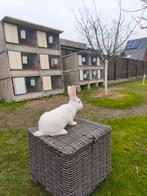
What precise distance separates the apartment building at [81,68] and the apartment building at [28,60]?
3.23 feet

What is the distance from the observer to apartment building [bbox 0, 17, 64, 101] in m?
6.92

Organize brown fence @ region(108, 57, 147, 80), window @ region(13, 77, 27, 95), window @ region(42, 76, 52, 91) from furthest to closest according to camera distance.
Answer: brown fence @ region(108, 57, 147, 80)
window @ region(42, 76, 52, 91)
window @ region(13, 77, 27, 95)

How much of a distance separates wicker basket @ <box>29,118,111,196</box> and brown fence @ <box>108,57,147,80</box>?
1179 cm

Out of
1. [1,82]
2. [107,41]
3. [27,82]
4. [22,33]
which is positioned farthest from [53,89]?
[107,41]

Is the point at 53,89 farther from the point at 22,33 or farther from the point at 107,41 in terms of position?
the point at 107,41

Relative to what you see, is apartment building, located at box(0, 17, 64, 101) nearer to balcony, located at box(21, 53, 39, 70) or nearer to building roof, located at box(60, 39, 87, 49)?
balcony, located at box(21, 53, 39, 70)

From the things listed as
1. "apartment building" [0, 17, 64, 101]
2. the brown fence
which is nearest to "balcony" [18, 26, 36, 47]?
"apartment building" [0, 17, 64, 101]

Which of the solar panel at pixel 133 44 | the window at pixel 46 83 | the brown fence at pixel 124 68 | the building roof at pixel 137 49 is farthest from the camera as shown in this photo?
the solar panel at pixel 133 44

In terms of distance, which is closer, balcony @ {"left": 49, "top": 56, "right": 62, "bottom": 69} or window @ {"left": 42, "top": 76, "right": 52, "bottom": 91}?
window @ {"left": 42, "top": 76, "right": 52, "bottom": 91}

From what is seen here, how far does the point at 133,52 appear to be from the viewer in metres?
27.5

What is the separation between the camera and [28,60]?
7.93 metres

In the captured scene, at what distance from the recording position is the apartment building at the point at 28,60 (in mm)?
6918

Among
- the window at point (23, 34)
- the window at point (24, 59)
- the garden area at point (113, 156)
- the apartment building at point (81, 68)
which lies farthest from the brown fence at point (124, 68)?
the garden area at point (113, 156)

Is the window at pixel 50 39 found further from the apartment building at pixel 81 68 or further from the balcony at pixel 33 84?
the balcony at pixel 33 84
